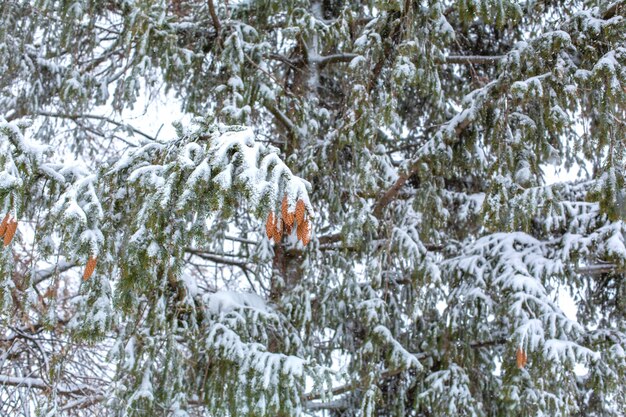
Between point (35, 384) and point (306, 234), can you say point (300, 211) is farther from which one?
point (35, 384)

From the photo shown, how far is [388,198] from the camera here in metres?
5.96

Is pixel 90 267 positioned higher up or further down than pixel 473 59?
further down

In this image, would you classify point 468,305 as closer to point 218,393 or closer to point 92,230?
point 218,393

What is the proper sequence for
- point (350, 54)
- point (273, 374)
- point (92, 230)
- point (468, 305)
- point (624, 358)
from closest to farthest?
→ 1. point (92, 230)
2. point (273, 374)
3. point (624, 358)
4. point (468, 305)
5. point (350, 54)

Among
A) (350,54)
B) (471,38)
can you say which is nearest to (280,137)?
(350,54)

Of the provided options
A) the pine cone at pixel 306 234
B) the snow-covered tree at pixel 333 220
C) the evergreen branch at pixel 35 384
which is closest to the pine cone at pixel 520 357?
the snow-covered tree at pixel 333 220

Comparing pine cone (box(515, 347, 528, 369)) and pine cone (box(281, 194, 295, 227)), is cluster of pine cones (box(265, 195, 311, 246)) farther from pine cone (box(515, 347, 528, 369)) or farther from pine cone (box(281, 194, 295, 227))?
pine cone (box(515, 347, 528, 369))

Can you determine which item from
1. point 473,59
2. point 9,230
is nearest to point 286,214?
A: point 9,230

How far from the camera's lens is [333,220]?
6781 millimetres

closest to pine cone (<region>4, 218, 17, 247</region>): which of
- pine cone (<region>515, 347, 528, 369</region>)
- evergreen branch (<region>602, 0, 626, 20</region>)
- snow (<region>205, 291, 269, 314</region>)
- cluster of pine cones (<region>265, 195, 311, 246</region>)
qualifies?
cluster of pine cones (<region>265, 195, 311, 246</region>)

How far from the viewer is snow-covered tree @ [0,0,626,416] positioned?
366 cm

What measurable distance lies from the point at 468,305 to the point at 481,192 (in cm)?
162

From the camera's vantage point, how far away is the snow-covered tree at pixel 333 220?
366cm

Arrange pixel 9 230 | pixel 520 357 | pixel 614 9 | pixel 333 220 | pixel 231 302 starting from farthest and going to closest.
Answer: pixel 333 220 < pixel 231 302 < pixel 520 357 < pixel 614 9 < pixel 9 230
